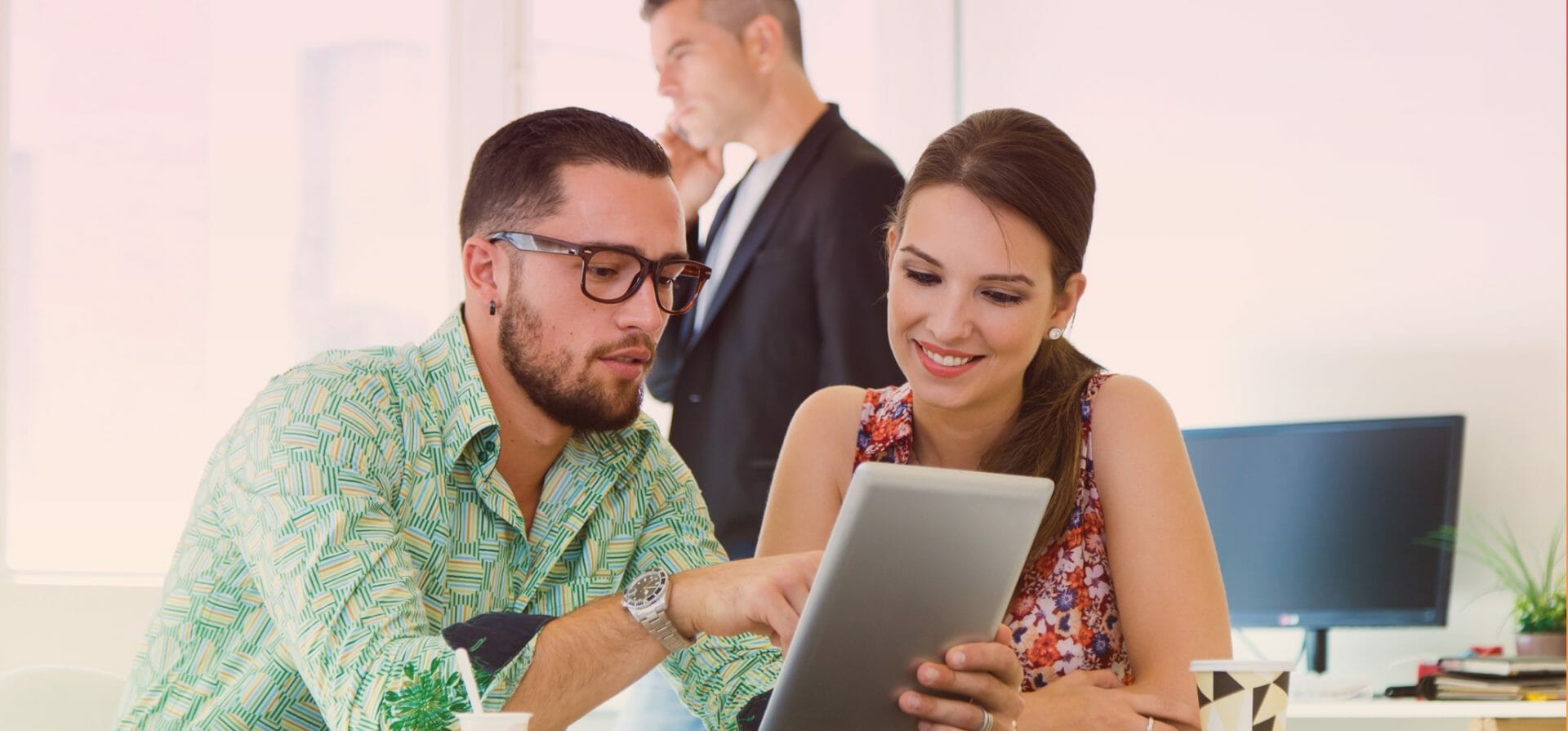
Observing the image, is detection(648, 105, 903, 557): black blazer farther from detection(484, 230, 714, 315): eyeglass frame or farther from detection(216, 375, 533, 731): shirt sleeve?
detection(216, 375, 533, 731): shirt sleeve

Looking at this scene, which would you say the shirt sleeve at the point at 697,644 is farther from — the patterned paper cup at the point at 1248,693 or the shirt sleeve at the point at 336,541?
the patterned paper cup at the point at 1248,693

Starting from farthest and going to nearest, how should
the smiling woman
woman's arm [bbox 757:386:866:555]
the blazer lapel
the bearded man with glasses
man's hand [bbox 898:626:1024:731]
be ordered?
1. the blazer lapel
2. woman's arm [bbox 757:386:866:555]
3. the smiling woman
4. the bearded man with glasses
5. man's hand [bbox 898:626:1024:731]

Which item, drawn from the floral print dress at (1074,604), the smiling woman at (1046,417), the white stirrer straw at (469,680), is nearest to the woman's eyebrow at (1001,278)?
the smiling woman at (1046,417)

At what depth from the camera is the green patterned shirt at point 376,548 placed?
1.36 m

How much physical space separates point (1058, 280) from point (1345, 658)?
2.26 meters

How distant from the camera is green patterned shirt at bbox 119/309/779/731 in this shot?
136 centimetres

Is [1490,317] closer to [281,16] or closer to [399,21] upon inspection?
[399,21]

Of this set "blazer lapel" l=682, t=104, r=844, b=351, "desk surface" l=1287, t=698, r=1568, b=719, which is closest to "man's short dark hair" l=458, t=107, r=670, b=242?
"blazer lapel" l=682, t=104, r=844, b=351

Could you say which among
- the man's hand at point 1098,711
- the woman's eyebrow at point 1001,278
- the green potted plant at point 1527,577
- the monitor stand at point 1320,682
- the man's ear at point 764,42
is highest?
the man's ear at point 764,42

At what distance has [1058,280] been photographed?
6.14 feet

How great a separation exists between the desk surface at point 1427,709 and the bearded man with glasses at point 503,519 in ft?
5.94

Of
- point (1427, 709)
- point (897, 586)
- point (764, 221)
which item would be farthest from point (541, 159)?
point (1427, 709)

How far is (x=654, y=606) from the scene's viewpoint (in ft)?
4.54

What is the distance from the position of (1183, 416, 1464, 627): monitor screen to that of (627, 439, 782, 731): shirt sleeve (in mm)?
2131
